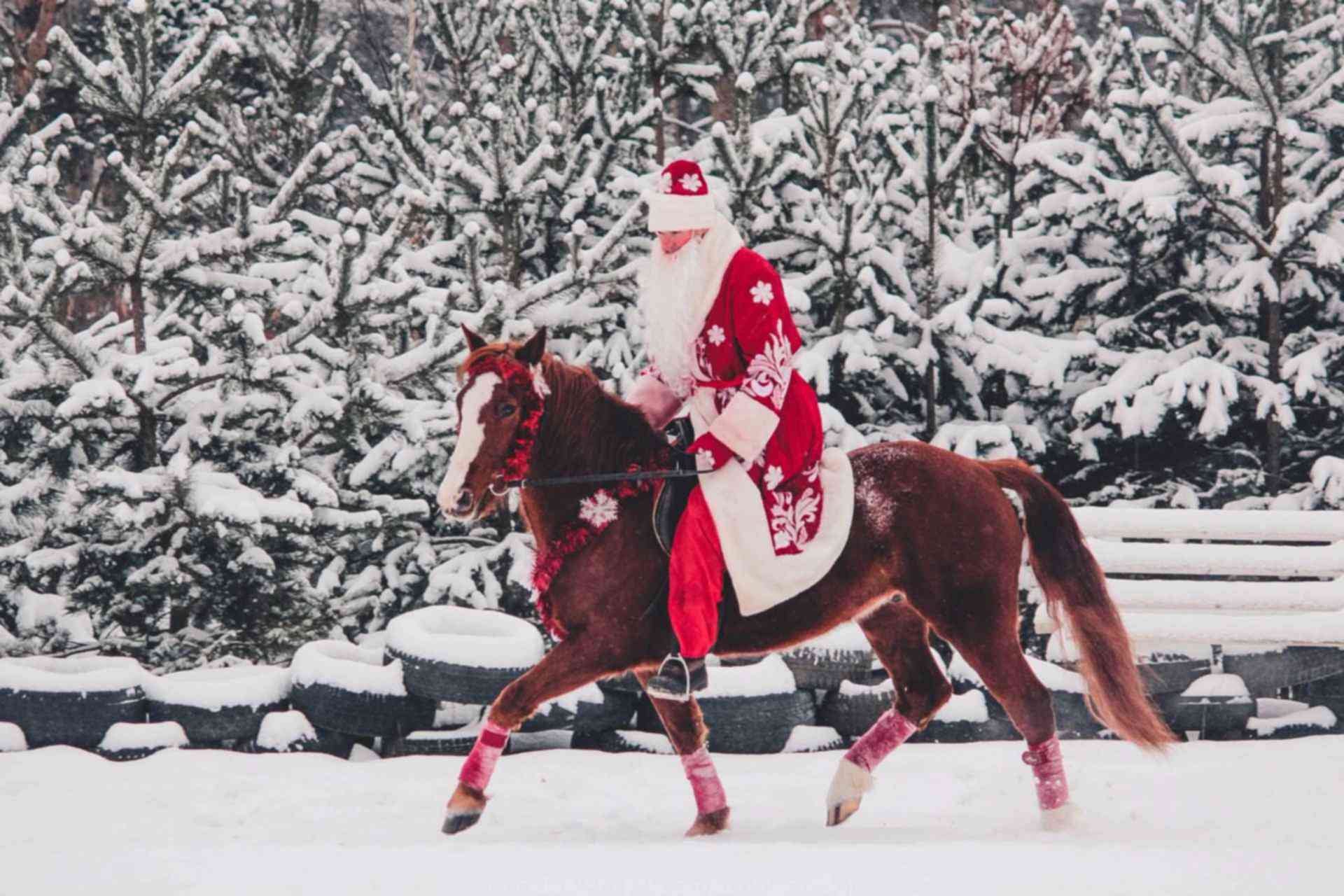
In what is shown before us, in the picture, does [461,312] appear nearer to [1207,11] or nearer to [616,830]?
[616,830]

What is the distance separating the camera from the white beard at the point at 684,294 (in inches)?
169

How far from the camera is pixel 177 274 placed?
742cm

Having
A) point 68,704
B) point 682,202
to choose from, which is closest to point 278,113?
point 68,704

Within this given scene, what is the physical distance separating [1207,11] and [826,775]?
228 inches

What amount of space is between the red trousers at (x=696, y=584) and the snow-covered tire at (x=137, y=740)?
2.67 meters

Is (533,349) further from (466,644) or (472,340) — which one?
(466,644)

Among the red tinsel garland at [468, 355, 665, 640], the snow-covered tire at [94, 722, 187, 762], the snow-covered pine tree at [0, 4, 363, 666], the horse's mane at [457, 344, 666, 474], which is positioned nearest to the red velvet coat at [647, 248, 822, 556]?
the horse's mane at [457, 344, 666, 474]

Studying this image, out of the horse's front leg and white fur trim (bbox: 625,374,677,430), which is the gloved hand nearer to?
white fur trim (bbox: 625,374,677,430)

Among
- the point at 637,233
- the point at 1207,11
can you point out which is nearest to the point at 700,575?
the point at 637,233

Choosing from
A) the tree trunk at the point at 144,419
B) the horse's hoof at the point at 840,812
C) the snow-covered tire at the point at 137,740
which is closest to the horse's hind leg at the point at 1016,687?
the horse's hoof at the point at 840,812

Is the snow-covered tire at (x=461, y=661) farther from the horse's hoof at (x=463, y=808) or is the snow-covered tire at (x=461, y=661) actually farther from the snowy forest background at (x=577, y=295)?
the snowy forest background at (x=577, y=295)

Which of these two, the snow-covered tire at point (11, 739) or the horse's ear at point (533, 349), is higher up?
the horse's ear at point (533, 349)

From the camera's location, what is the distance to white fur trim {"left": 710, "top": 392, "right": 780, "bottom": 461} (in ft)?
13.4

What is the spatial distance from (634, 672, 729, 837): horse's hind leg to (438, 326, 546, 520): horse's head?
97 centimetres
